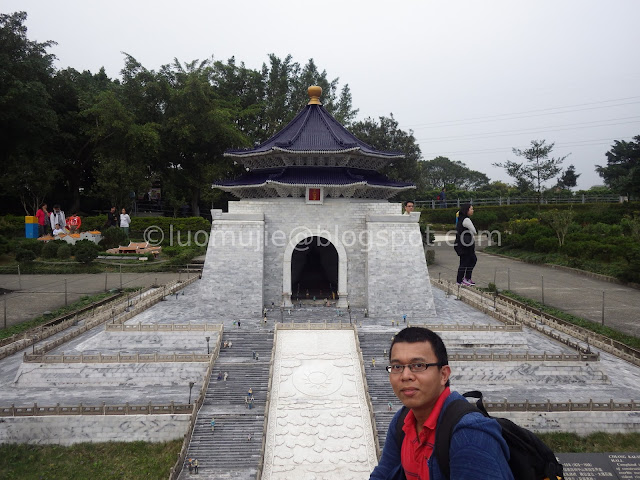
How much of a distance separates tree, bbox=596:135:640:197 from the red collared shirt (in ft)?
147

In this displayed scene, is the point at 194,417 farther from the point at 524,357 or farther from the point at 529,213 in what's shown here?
the point at 529,213

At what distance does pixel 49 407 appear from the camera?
12227mm

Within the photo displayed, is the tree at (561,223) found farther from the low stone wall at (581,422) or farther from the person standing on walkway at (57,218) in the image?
the person standing on walkway at (57,218)

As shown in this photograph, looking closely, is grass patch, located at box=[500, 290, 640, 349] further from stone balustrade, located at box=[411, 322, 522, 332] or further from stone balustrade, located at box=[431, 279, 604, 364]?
stone balustrade, located at box=[411, 322, 522, 332]

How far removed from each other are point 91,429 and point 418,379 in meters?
12.6

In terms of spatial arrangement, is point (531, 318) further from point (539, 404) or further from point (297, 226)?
point (297, 226)

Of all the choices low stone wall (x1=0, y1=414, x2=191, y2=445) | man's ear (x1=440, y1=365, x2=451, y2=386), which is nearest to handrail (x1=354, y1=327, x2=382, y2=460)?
low stone wall (x1=0, y1=414, x2=191, y2=445)

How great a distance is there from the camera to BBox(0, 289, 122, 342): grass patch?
18.7 meters

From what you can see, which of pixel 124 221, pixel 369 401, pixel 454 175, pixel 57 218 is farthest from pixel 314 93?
pixel 454 175

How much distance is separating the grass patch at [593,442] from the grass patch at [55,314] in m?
19.8

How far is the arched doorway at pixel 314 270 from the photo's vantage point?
22.2 m

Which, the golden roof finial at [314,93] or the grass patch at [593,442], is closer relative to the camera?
the grass patch at [593,442]

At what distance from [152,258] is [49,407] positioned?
2119 centimetres

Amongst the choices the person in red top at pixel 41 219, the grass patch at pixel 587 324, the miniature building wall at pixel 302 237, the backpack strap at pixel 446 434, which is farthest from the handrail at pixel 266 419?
the person in red top at pixel 41 219
